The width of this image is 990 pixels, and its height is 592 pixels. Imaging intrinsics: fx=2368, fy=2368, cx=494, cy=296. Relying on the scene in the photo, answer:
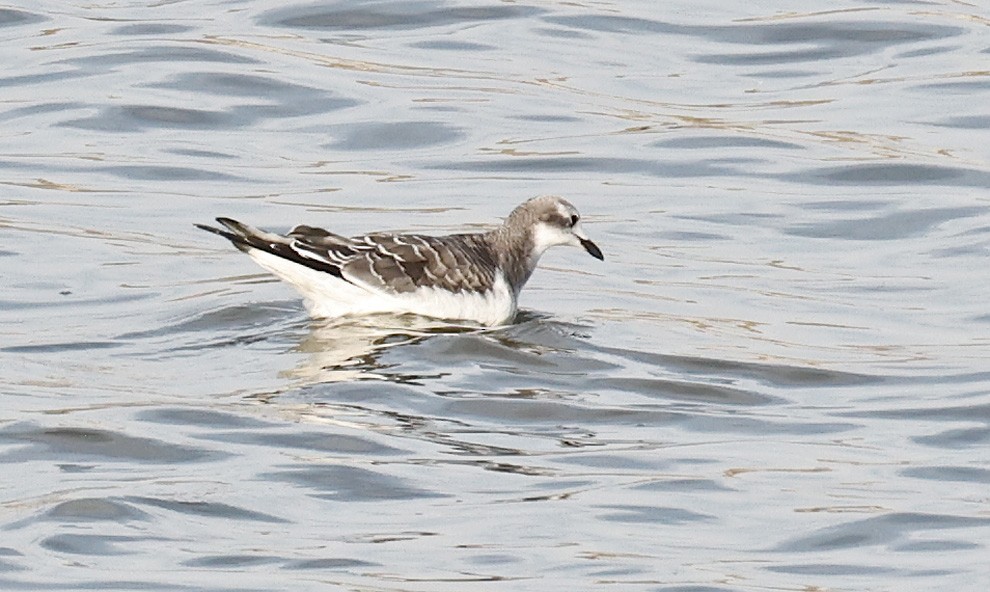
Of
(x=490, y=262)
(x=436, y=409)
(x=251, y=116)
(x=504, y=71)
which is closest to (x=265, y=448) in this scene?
(x=436, y=409)

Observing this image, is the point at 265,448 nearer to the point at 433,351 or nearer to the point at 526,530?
A: the point at 526,530

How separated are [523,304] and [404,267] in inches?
58.2

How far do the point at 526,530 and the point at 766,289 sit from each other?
567 centimetres

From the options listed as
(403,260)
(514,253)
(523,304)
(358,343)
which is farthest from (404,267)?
(523,304)

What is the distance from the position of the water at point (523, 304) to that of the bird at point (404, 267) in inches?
8.3

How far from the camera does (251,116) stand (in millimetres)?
19172

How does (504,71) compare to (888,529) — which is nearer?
(888,529)

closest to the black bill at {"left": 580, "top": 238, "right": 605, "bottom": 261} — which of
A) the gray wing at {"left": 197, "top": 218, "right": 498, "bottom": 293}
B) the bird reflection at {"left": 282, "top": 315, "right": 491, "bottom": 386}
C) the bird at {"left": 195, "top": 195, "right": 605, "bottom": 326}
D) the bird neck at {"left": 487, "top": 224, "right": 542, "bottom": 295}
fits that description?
the bird at {"left": 195, "top": 195, "right": 605, "bottom": 326}

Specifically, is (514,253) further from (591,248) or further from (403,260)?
(403,260)

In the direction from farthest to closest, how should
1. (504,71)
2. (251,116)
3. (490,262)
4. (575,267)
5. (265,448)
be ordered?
(504,71), (251,116), (575,267), (490,262), (265,448)

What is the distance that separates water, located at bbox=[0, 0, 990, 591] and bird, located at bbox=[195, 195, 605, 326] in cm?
21

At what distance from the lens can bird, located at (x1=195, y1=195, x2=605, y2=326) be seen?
487 inches

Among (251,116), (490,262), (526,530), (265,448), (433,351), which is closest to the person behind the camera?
(526,530)

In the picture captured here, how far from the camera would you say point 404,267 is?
12.9 meters
